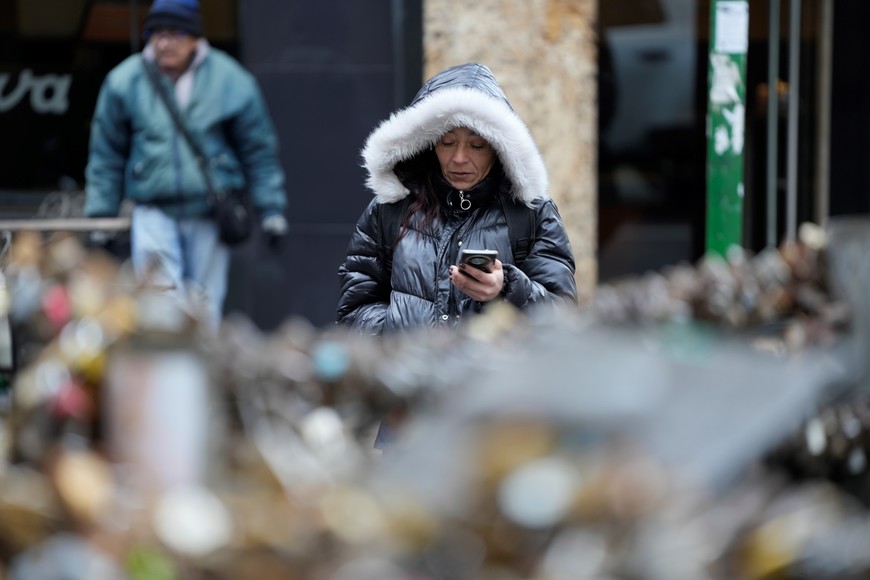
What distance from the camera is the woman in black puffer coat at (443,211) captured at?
4402 mm

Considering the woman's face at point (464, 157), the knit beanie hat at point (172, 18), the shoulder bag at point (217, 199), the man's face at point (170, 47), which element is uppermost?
the knit beanie hat at point (172, 18)

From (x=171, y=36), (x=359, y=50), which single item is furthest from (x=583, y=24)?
(x=171, y=36)

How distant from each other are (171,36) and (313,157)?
5.20 ft

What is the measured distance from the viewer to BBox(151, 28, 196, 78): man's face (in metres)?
8.53

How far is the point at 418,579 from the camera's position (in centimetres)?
134

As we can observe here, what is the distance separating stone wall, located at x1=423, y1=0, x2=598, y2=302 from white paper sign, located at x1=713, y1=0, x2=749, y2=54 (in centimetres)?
244

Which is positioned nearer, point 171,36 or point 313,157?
point 171,36

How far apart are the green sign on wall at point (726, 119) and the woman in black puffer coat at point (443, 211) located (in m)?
2.16

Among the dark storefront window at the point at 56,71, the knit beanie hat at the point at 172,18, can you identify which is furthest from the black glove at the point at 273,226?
the dark storefront window at the point at 56,71

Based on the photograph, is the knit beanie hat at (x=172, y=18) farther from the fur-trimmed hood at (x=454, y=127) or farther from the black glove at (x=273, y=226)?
the fur-trimmed hood at (x=454, y=127)

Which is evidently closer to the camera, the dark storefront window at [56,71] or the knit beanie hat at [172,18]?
the knit beanie hat at [172,18]

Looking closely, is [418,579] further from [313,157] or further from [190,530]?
[313,157]

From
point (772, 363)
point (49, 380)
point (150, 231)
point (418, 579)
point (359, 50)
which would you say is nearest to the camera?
point (418, 579)

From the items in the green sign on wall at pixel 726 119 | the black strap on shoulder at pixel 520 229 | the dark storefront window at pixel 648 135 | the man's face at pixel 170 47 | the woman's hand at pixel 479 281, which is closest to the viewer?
the woman's hand at pixel 479 281
